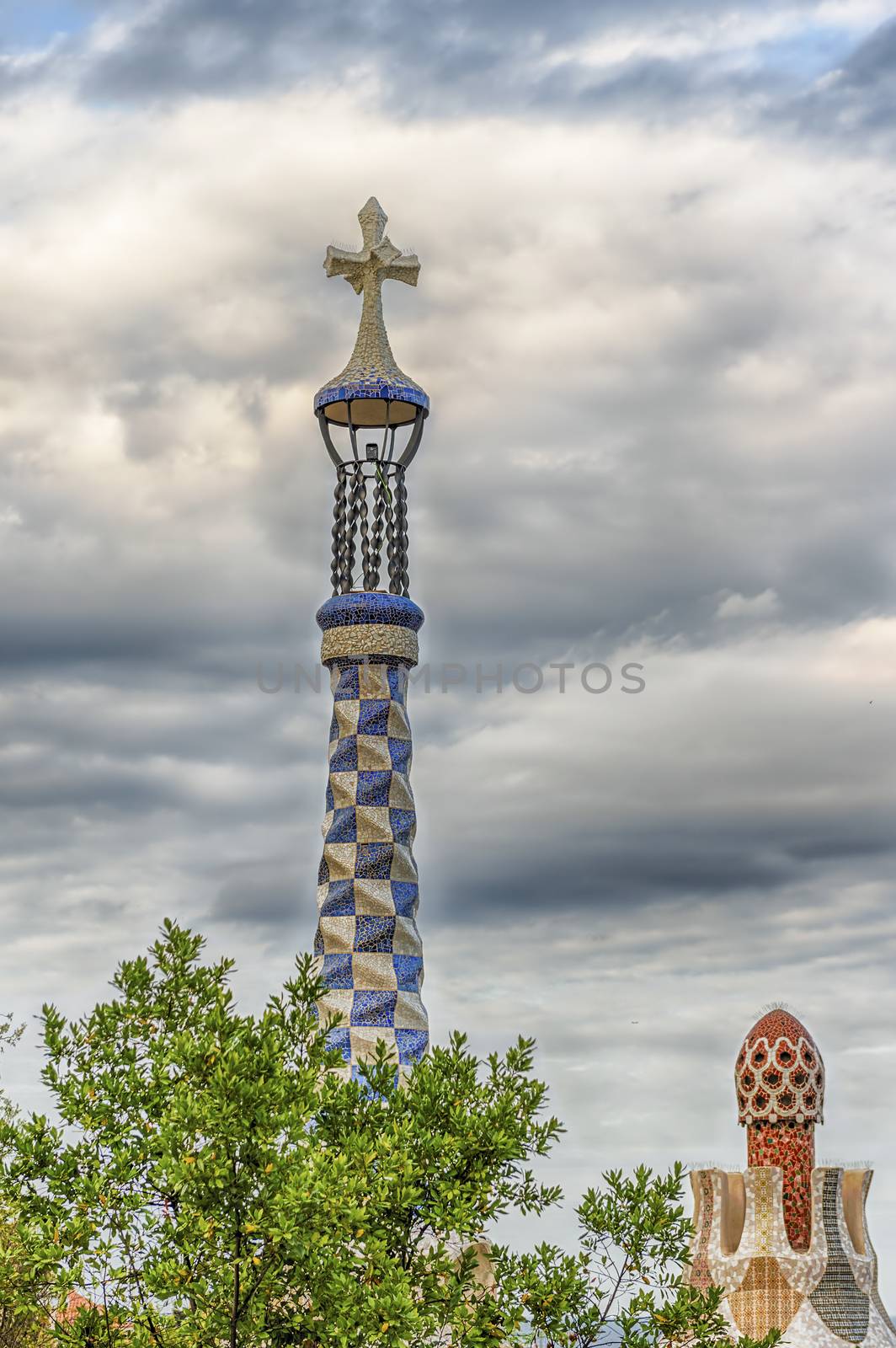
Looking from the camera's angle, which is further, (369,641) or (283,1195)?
(369,641)

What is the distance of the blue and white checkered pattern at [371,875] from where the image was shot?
23656 millimetres

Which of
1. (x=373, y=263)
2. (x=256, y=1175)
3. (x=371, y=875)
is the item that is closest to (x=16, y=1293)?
(x=256, y=1175)

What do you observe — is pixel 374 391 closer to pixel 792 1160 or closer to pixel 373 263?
pixel 373 263

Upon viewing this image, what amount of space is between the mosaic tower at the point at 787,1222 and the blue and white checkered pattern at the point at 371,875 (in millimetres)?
4057

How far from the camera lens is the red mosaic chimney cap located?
955 inches

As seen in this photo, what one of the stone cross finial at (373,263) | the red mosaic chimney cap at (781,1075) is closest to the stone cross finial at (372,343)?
the stone cross finial at (373,263)

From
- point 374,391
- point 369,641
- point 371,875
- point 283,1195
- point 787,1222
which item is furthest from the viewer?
point 374,391

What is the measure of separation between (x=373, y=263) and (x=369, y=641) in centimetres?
527

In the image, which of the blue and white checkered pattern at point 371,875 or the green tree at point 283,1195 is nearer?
the green tree at point 283,1195

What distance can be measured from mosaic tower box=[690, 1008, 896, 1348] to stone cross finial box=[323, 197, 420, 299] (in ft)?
34.3

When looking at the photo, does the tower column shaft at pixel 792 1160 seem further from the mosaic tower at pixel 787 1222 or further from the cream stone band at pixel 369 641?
the cream stone band at pixel 369 641

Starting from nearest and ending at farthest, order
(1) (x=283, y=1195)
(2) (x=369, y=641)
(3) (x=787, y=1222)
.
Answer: (1) (x=283, y=1195), (3) (x=787, y=1222), (2) (x=369, y=641)

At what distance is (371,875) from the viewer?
79.3ft

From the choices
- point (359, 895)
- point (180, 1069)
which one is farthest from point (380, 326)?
point (180, 1069)
